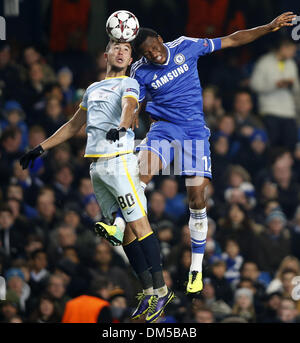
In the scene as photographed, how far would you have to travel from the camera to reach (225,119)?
631 inches

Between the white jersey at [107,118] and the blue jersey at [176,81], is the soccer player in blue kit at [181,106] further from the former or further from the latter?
the white jersey at [107,118]

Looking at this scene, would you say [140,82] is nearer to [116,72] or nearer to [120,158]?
[116,72]

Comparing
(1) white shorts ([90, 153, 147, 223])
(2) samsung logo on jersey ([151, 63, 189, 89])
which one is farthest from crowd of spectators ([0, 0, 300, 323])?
(2) samsung logo on jersey ([151, 63, 189, 89])

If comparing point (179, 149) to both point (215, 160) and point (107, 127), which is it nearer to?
point (107, 127)

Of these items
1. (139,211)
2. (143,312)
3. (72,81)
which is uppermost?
(72,81)

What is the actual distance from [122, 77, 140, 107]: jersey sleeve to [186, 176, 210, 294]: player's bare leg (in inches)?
46.0

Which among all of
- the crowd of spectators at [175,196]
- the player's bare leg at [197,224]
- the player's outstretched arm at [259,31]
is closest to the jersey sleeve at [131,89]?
the player's outstretched arm at [259,31]

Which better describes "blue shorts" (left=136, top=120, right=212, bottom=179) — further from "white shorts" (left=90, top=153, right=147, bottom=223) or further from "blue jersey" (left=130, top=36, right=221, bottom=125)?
"white shorts" (left=90, top=153, right=147, bottom=223)

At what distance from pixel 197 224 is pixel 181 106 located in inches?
45.7

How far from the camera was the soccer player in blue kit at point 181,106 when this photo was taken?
10.3 metres

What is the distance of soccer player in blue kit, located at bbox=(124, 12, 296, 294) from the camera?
10.3m

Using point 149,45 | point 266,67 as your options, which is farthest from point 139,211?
point 266,67

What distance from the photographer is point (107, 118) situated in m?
9.84

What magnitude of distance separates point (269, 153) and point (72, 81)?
3.10 m
